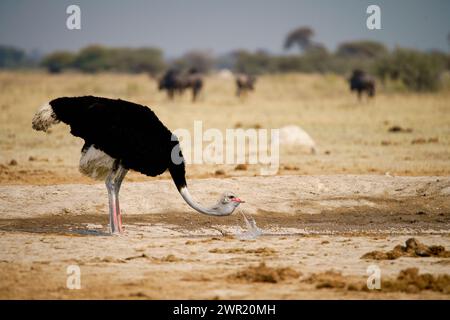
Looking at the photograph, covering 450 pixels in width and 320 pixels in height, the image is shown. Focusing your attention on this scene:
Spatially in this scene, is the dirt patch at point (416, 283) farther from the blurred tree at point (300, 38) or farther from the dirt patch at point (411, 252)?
the blurred tree at point (300, 38)

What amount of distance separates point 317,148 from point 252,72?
169 ft

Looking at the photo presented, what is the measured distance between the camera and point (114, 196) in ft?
30.5

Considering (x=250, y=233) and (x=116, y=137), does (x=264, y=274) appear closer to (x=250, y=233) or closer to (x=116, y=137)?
(x=250, y=233)

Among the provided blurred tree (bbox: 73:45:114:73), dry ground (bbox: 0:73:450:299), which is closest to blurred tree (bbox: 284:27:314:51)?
blurred tree (bbox: 73:45:114:73)

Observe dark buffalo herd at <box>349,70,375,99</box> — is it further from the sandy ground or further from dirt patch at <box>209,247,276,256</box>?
dirt patch at <box>209,247,276,256</box>

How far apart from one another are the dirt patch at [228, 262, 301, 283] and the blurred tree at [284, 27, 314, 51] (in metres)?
85.9

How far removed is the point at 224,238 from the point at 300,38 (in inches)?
3391

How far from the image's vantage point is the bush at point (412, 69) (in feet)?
111

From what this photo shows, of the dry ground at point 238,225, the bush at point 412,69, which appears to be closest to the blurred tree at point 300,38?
the bush at point 412,69

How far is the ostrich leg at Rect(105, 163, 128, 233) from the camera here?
9.09 meters

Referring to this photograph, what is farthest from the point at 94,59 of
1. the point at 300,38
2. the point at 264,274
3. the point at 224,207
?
the point at 264,274

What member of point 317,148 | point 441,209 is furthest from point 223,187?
point 317,148

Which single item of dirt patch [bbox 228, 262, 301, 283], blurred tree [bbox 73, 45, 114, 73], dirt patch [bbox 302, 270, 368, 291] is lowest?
dirt patch [bbox 302, 270, 368, 291]
